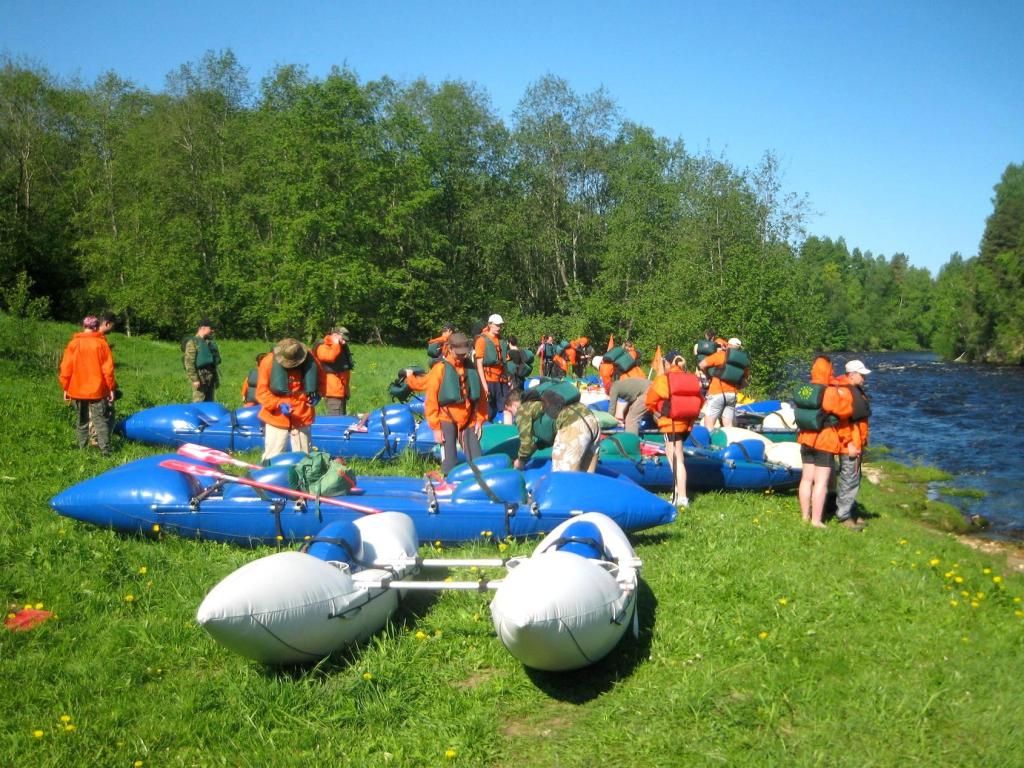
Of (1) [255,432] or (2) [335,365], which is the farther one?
(2) [335,365]

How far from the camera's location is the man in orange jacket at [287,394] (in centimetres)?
685

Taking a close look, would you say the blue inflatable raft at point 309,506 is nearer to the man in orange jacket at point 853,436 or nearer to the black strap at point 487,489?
the black strap at point 487,489

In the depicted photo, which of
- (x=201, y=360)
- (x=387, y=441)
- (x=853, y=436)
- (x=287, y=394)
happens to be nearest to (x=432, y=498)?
(x=287, y=394)

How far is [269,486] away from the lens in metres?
5.88

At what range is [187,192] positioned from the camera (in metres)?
29.0

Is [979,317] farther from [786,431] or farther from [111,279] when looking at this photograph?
[111,279]

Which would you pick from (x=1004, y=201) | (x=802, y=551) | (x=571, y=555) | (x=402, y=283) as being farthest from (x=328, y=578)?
(x=1004, y=201)

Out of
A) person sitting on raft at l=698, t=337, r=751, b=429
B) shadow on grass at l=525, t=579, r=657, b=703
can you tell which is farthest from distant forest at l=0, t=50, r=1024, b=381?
shadow on grass at l=525, t=579, r=657, b=703

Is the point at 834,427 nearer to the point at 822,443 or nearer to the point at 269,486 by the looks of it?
the point at 822,443

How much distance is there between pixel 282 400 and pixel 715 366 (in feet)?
18.6

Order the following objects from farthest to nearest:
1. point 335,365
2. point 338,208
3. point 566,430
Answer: point 338,208, point 335,365, point 566,430

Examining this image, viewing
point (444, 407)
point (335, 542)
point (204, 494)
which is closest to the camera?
point (335, 542)

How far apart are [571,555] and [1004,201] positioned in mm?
57535

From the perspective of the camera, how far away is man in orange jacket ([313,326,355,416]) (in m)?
9.54
